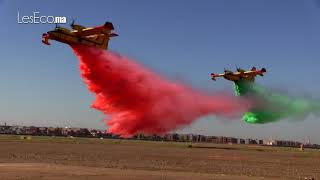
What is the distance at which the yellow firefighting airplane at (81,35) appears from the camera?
149ft

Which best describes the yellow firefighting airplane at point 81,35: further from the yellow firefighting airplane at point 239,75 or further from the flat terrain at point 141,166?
the yellow firefighting airplane at point 239,75

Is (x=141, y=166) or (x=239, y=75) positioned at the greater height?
(x=239, y=75)

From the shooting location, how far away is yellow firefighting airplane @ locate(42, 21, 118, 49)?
45.3 m

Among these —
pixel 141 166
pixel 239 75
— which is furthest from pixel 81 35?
pixel 239 75

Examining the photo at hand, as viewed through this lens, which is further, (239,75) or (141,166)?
(239,75)

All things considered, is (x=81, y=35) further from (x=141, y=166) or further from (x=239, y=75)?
(x=239, y=75)

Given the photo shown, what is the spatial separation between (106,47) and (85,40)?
2.78 metres

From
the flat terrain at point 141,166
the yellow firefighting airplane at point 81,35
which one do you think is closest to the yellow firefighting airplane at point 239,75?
the flat terrain at point 141,166

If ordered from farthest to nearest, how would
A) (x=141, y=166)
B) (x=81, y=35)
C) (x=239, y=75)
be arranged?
(x=239, y=75) < (x=141, y=166) < (x=81, y=35)

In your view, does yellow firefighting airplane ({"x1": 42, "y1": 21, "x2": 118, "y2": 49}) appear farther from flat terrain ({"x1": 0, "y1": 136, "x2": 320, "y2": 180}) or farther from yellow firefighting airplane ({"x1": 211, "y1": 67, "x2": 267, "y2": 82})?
yellow firefighting airplane ({"x1": 211, "y1": 67, "x2": 267, "y2": 82})

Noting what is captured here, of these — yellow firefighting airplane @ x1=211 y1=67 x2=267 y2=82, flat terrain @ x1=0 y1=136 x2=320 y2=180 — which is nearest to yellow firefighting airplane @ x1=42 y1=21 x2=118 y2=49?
flat terrain @ x1=0 y1=136 x2=320 y2=180

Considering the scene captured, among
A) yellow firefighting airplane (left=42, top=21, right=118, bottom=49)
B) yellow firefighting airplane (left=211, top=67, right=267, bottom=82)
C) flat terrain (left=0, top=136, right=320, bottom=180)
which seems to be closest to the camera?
flat terrain (left=0, top=136, right=320, bottom=180)

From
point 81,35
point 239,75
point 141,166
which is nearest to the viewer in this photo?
point 81,35

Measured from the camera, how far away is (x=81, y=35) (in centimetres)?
4744
